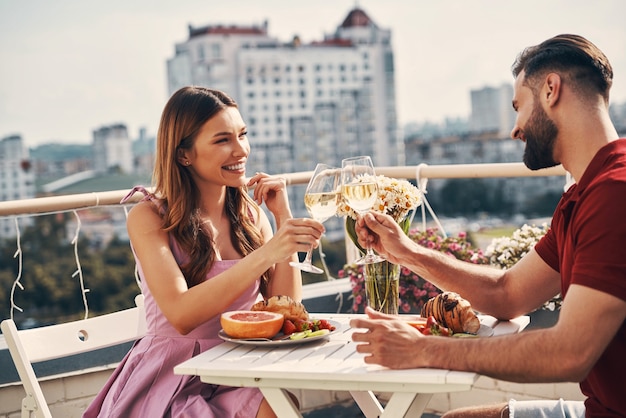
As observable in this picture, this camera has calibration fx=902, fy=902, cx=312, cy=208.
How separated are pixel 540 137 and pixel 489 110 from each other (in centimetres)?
9404

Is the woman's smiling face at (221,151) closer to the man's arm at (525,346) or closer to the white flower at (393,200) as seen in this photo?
the white flower at (393,200)

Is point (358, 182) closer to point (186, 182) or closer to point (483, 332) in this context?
point (483, 332)

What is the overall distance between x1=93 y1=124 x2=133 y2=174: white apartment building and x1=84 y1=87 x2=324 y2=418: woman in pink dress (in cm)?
7860

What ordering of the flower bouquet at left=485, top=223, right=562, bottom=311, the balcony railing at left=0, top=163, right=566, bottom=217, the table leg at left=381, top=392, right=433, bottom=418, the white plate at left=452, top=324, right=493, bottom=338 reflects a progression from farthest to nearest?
the flower bouquet at left=485, top=223, right=562, bottom=311
the balcony railing at left=0, top=163, right=566, bottom=217
the white plate at left=452, top=324, right=493, bottom=338
the table leg at left=381, top=392, right=433, bottom=418

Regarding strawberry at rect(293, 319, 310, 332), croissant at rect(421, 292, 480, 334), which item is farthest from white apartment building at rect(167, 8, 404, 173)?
croissant at rect(421, 292, 480, 334)

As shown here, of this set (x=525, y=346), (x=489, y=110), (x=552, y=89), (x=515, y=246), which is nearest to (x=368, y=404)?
(x=525, y=346)

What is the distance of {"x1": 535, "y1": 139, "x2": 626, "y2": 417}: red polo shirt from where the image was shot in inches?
73.4

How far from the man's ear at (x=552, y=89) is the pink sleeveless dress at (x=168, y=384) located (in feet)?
3.57

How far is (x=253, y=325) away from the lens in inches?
91.4

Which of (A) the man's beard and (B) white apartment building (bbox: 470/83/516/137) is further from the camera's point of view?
(B) white apartment building (bbox: 470/83/516/137)

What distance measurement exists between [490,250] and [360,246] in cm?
162

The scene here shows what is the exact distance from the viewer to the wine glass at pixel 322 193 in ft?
8.00

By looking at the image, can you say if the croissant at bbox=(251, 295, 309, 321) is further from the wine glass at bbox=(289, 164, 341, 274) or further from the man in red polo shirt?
the man in red polo shirt

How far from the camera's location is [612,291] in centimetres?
184
